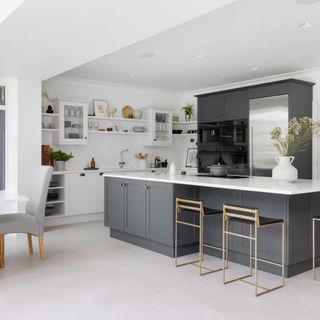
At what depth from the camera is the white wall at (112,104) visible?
6.91m

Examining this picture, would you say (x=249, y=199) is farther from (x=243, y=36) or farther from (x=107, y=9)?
(x=107, y=9)

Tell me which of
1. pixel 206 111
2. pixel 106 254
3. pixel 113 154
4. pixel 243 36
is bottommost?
pixel 106 254

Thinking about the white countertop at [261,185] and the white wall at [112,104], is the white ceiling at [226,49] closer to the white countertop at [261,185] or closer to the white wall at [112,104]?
the white wall at [112,104]

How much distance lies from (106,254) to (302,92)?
3857 mm

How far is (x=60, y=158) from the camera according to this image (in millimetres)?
6453

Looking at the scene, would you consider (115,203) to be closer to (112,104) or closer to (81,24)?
(81,24)

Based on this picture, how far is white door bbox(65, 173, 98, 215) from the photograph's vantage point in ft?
21.2

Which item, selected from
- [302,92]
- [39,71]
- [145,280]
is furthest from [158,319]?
[302,92]

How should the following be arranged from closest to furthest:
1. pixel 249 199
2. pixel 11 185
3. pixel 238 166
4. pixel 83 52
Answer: pixel 249 199 → pixel 83 52 → pixel 11 185 → pixel 238 166

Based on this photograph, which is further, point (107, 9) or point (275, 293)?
point (275, 293)

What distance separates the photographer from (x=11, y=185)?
233 inches

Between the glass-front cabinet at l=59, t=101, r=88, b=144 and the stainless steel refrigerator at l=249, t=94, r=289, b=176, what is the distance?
2879mm

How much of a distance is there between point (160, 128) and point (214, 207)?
3.68 m

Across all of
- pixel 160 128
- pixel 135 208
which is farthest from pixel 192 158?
pixel 135 208
